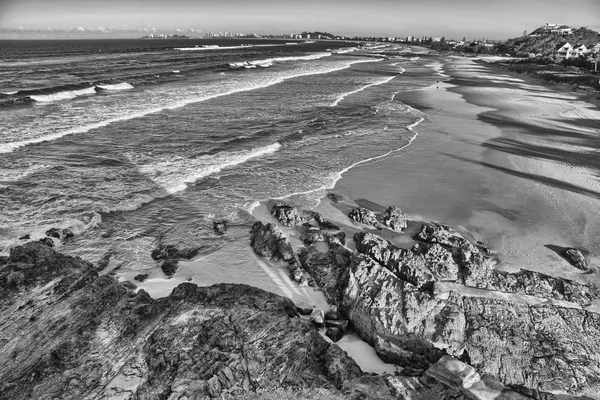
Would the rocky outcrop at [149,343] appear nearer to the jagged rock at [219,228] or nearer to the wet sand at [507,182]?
the jagged rock at [219,228]

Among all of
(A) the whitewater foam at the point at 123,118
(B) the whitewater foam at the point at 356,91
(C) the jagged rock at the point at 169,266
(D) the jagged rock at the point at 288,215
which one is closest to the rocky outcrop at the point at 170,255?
(C) the jagged rock at the point at 169,266

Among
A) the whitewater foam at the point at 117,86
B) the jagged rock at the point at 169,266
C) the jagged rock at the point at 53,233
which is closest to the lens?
the jagged rock at the point at 169,266

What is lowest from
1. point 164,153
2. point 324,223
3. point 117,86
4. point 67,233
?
point 67,233

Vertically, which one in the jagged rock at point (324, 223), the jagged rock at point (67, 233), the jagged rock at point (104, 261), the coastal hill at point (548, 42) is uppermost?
the coastal hill at point (548, 42)

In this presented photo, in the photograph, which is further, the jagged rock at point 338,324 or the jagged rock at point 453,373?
the jagged rock at point 338,324

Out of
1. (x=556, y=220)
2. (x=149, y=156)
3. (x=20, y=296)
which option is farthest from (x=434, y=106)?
(x=20, y=296)

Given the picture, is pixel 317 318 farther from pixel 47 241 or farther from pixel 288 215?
pixel 47 241

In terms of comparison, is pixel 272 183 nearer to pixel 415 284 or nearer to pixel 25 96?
pixel 415 284

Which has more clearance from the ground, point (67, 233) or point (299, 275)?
point (299, 275)

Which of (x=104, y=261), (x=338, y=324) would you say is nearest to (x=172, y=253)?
(x=104, y=261)
